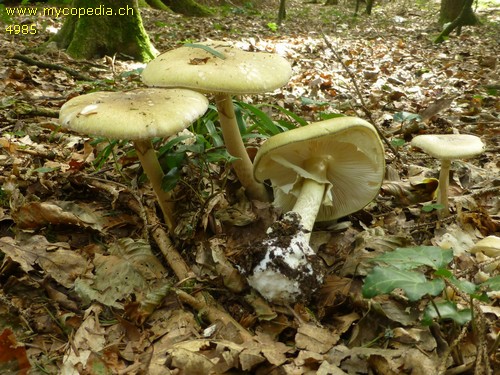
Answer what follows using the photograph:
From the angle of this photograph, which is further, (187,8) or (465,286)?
(187,8)

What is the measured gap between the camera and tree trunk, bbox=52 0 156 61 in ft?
21.0

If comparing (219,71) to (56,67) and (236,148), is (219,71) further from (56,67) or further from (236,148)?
(56,67)

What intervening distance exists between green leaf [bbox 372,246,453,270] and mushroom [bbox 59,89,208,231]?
1.13 meters

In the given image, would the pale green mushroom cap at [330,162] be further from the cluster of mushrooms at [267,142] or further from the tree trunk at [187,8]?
the tree trunk at [187,8]

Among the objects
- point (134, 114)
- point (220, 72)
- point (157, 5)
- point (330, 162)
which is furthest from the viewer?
point (157, 5)

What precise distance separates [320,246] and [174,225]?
0.97 metres

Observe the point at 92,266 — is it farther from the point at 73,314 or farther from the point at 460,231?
the point at 460,231

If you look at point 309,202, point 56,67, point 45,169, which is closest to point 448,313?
point 309,202

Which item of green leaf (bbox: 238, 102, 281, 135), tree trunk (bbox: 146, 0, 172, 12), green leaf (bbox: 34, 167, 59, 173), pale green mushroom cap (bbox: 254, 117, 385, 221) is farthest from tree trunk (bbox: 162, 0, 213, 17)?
pale green mushroom cap (bbox: 254, 117, 385, 221)

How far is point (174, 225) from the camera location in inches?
105

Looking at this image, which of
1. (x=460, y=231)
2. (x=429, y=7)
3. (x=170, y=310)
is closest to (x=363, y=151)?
(x=460, y=231)

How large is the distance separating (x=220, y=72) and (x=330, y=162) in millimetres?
994

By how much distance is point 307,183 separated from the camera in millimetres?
2598

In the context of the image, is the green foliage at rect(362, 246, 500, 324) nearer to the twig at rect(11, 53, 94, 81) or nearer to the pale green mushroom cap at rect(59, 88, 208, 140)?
the pale green mushroom cap at rect(59, 88, 208, 140)
